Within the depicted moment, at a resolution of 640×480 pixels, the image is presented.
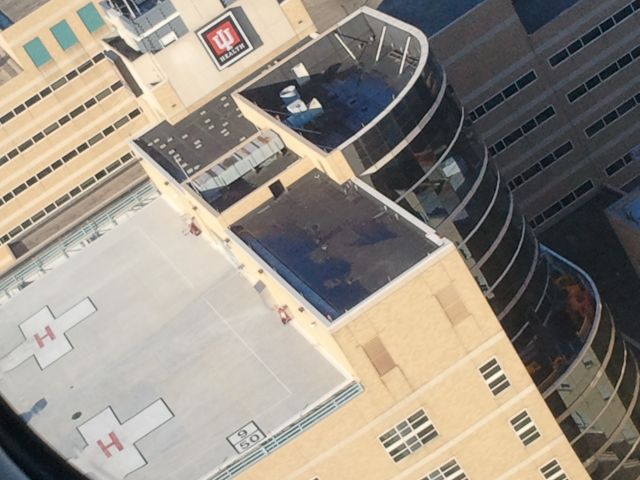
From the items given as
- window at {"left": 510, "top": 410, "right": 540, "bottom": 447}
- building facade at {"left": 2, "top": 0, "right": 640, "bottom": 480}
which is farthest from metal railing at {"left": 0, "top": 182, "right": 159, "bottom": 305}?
window at {"left": 510, "top": 410, "right": 540, "bottom": 447}

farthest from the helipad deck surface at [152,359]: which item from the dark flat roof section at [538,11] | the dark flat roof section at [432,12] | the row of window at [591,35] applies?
the row of window at [591,35]

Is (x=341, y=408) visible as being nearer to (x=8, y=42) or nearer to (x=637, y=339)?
(x=637, y=339)

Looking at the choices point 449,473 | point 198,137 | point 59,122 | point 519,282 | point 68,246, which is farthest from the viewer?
point 59,122

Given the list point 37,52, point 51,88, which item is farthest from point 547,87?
point 37,52

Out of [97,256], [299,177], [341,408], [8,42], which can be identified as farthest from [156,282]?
[8,42]

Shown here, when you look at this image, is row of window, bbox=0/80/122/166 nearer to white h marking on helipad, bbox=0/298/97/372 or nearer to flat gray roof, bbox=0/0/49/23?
flat gray roof, bbox=0/0/49/23

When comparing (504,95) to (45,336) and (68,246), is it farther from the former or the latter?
(45,336)
